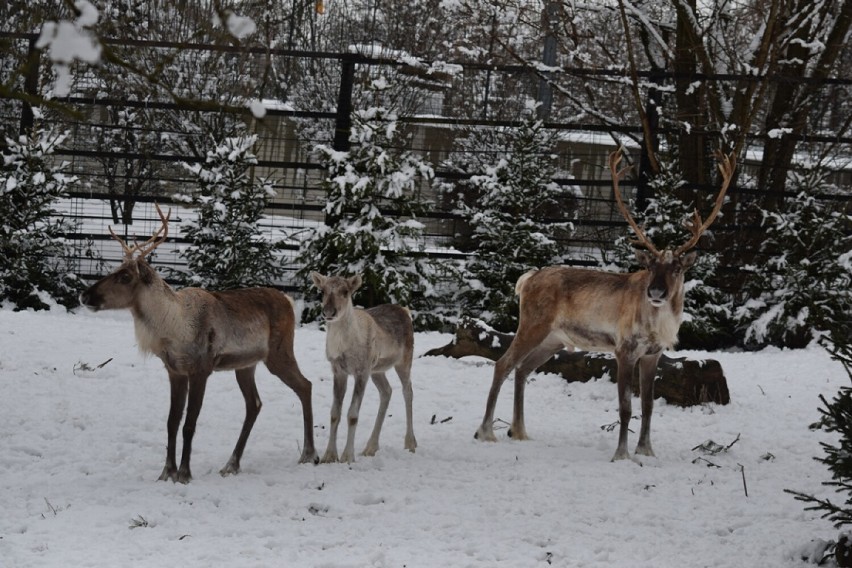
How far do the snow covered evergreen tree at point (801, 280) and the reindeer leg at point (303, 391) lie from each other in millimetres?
6152

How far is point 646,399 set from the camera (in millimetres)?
7254

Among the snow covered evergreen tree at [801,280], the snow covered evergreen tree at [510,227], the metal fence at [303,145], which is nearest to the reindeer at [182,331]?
the metal fence at [303,145]

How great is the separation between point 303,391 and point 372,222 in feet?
14.9

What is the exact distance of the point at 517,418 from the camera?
751 centimetres

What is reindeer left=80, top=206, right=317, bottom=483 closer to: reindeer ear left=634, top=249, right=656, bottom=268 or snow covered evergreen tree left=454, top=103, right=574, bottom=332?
reindeer ear left=634, top=249, right=656, bottom=268

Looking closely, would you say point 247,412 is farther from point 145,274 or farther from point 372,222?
point 372,222

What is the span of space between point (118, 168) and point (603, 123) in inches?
265

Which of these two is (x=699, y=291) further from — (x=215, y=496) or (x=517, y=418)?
(x=215, y=496)

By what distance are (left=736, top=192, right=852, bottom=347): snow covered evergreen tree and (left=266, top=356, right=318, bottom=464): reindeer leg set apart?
615cm

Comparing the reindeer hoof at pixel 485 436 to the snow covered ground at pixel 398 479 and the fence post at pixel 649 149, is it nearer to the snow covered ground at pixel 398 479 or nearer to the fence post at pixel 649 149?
the snow covered ground at pixel 398 479

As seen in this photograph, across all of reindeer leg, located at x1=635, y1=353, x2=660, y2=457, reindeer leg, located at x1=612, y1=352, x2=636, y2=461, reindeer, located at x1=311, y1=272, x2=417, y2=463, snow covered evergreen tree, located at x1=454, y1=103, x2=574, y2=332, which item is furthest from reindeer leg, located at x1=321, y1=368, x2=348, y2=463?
snow covered evergreen tree, located at x1=454, y1=103, x2=574, y2=332

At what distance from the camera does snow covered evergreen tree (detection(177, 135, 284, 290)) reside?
11383 mm

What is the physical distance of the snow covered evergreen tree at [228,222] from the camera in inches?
448

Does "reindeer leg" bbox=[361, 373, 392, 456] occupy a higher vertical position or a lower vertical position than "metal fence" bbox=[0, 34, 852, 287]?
lower
